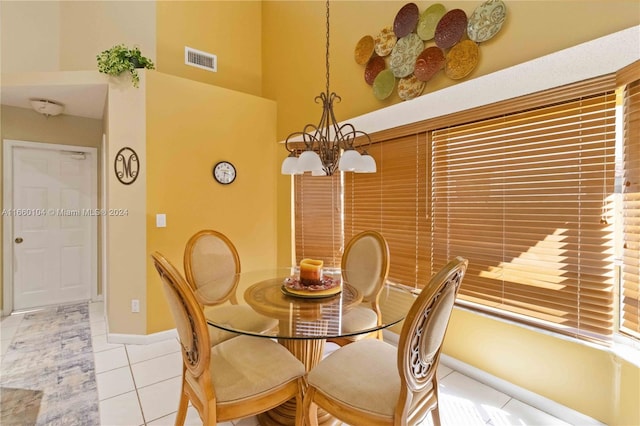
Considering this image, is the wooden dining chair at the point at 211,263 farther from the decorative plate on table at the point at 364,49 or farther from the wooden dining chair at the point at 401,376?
the decorative plate on table at the point at 364,49

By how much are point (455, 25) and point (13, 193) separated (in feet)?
16.2

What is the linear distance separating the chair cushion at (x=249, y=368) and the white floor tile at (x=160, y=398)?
719mm

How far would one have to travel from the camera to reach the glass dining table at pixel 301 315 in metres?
1.44

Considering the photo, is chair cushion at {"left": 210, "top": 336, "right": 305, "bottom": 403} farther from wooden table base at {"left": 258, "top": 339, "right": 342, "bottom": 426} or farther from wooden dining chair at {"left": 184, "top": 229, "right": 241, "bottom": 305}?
wooden dining chair at {"left": 184, "top": 229, "right": 241, "bottom": 305}

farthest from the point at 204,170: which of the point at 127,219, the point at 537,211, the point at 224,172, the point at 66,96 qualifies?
the point at 537,211

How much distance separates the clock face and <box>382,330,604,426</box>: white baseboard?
2747 millimetres

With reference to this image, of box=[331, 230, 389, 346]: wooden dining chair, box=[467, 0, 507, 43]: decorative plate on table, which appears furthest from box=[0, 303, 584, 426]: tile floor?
box=[467, 0, 507, 43]: decorative plate on table

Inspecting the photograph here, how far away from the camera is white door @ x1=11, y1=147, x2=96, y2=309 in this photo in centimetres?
359

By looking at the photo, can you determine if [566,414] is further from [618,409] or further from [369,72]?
[369,72]

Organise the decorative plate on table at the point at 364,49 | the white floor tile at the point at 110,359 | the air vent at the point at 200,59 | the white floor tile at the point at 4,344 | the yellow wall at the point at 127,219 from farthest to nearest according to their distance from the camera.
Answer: the air vent at the point at 200,59
the yellow wall at the point at 127,219
the white floor tile at the point at 4,344
the decorative plate on table at the point at 364,49
the white floor tile at the point at 110,359

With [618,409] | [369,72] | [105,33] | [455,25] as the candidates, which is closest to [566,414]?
[618,409]

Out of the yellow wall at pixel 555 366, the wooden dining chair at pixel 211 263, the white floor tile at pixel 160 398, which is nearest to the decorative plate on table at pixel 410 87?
the yellow wall at pixel 555 366

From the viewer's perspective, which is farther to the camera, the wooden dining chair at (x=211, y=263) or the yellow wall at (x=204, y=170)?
the yellow wall at (x=204, y=170)

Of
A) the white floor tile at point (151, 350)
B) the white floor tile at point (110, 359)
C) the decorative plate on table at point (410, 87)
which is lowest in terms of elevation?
the white floor tile at point (151, 350)
